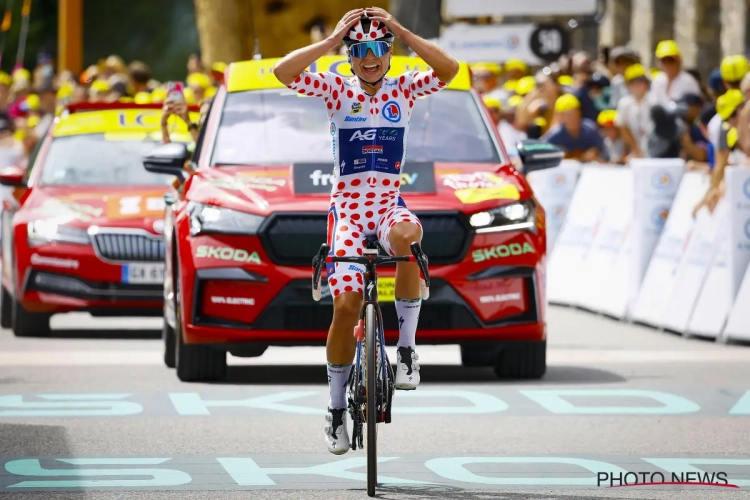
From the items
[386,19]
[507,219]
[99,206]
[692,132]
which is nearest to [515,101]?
[692,132]

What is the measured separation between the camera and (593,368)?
1358 cm

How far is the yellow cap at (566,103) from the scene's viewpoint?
21297mm

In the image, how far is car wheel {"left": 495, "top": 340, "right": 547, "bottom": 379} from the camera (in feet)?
41.4

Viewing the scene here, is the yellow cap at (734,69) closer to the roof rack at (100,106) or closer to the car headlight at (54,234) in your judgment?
the roof rack at (100,106)

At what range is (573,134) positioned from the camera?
21578 mm

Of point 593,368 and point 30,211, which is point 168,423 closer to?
point 593,368

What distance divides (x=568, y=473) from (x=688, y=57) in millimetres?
26247

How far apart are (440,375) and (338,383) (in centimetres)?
424

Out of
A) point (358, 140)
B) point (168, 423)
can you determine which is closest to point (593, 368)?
point (168, 423)

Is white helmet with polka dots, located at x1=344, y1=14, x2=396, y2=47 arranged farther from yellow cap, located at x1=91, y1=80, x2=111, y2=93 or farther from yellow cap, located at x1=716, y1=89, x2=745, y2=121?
yellow cap, located at x1=91, y1=80, x2=111, y2=93

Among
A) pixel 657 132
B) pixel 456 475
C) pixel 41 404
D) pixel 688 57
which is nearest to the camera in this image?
pixel 456 475

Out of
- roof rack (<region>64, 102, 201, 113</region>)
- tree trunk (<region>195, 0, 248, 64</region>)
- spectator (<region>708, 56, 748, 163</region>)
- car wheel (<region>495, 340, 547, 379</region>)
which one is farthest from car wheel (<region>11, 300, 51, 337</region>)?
tree trunk (<region>195, 0, 248, 64</region>)

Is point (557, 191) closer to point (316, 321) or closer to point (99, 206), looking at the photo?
point (99, 206)

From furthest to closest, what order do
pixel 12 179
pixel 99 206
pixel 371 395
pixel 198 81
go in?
pixel 198 81 < pixel 12 179 < pixel 99 206 < pixel 371 395
